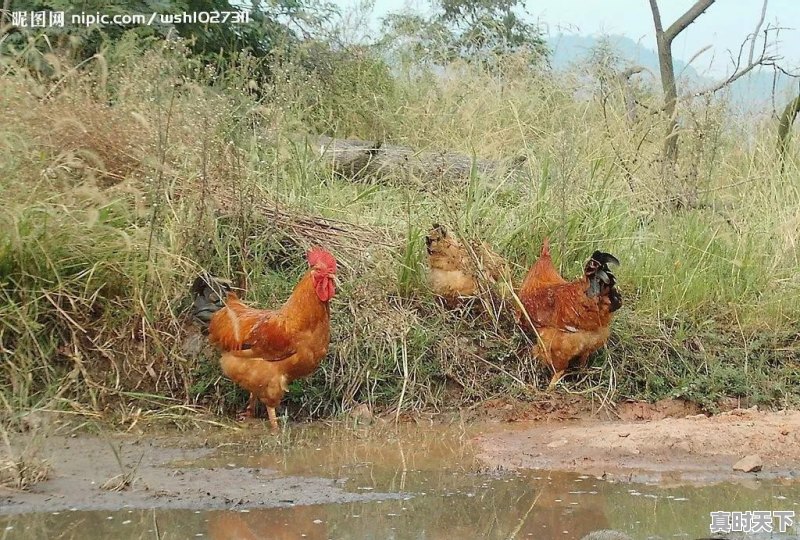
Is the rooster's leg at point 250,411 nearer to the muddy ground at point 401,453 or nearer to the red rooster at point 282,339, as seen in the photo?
the muddy ground at point 401,453

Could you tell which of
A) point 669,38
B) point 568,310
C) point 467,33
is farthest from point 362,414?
point 467,33

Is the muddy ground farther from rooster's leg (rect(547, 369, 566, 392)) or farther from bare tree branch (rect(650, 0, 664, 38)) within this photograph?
bare tree branch (rect(650, 0, 664, 38))

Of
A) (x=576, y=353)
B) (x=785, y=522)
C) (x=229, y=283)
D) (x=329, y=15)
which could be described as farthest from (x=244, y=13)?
(x=785, y=522)

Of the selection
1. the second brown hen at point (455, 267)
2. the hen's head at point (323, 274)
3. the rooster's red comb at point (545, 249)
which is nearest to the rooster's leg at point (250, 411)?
the hen's head at point (323, 274)

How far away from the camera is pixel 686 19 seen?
28.7 feet

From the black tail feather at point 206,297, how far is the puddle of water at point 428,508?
840mm

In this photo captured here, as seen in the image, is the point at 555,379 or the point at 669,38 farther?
the point at 669,38

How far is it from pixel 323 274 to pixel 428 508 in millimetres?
1581

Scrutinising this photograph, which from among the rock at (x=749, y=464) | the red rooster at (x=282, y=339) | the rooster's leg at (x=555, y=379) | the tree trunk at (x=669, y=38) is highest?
the tree trunk at (x=669, y=38)

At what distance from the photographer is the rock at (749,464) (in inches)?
181

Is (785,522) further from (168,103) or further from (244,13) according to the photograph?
(244,13)

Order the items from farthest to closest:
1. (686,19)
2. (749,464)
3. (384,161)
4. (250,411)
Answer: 1. (686,19)
2. (384,161)
3. (250,411)
4. (749,464)

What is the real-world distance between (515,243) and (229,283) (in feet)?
6.55

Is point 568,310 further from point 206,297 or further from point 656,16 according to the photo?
point 656,16
